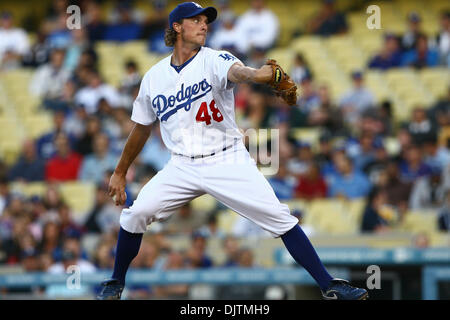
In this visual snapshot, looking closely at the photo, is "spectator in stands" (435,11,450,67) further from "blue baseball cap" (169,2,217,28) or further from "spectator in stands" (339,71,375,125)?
"blue baseball cap" (169,2,217,28)

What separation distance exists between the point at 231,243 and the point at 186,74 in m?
3.89

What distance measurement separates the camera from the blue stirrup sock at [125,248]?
198 inches

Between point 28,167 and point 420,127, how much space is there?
17.7ft

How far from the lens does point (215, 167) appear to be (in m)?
4.84

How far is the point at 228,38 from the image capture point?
1241cm

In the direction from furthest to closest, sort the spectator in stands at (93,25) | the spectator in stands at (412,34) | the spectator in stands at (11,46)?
the spectator in stands at (11,46) → the spectator in stands at (93,25) → the spectator in stands at (412,34)

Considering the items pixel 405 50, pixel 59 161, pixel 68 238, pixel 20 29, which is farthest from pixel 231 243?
pixel 20 29

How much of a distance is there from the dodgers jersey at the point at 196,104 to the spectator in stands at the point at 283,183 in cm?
472

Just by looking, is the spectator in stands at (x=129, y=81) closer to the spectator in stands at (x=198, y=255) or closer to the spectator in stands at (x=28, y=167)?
the spectator in stands at (x=28, y=167)

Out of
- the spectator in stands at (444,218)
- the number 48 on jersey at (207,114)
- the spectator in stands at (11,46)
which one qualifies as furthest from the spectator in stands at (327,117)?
the spectator in stands at (11,46)

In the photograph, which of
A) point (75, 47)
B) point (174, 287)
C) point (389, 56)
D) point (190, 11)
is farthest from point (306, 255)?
point (75, 47)

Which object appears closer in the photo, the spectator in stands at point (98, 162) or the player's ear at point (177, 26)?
the player's ear at point (177, 26)

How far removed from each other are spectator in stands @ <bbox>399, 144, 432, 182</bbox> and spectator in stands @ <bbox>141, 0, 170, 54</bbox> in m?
5.13
